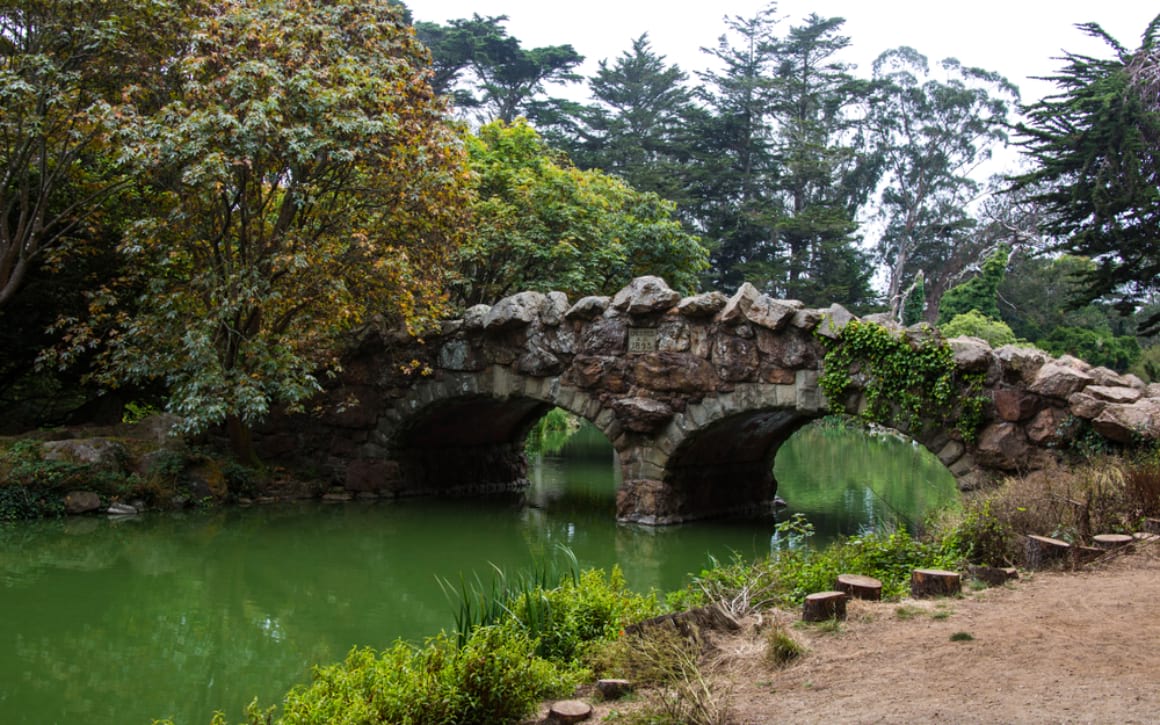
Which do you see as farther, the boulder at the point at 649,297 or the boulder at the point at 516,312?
the boulder at the point at 516,312

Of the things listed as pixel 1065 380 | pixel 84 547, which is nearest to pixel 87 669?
pixel 84 547

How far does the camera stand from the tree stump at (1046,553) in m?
5.64

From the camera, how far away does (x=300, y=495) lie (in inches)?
534

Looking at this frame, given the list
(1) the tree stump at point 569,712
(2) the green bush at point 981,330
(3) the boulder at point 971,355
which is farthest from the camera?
(2) the green bush at point 981,330

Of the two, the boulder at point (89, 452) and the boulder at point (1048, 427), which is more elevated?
the boulder at point (1048, 427)

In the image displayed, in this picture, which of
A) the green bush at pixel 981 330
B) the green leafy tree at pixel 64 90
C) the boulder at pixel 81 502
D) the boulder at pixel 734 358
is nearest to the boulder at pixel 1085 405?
the boulder at pixel 734 358

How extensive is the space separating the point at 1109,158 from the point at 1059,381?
589 cm

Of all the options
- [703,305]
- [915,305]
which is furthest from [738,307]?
[915,305]

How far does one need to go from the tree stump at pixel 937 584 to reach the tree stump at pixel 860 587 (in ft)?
0.70

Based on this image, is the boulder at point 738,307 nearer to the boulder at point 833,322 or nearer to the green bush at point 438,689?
the boulder at point 833,322

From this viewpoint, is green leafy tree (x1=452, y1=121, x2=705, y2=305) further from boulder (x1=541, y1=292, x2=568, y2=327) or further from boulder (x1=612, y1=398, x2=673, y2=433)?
boulder (x1=612, y1=398, x2=673, y2=433)

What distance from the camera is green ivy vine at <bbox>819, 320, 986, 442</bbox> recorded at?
9.65m

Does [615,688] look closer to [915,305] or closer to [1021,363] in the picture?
[1021,363]

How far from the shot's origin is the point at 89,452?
11.6 meters
